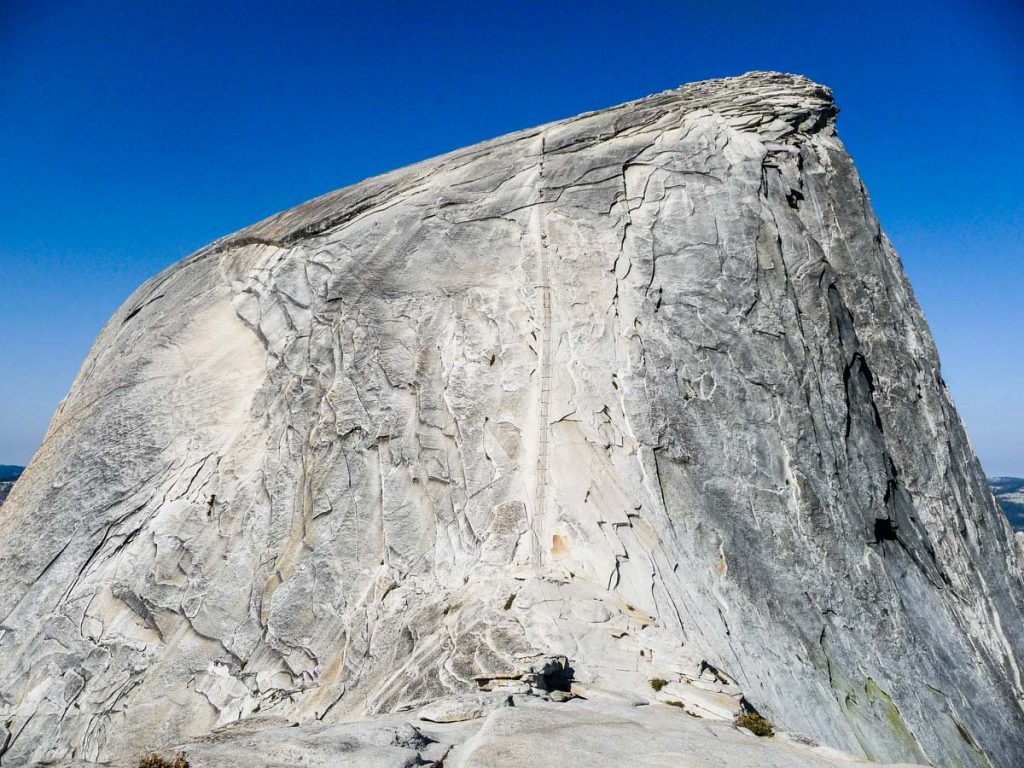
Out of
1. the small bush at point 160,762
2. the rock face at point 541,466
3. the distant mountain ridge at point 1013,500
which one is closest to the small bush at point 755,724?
the rock face at point 541,466

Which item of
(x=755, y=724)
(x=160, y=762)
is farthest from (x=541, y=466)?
(x=160, y=762)

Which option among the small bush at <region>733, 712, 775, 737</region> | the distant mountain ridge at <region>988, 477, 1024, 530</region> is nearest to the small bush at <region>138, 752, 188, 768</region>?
the small bush at <region>733, 712, 775, 737</region>

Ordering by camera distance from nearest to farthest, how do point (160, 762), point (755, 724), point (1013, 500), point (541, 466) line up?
point (160, 762)
point (755, 724)
point (541, 466)
point (1013, 500)

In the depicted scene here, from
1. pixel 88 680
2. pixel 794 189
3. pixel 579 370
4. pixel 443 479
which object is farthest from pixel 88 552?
pixel 794 189

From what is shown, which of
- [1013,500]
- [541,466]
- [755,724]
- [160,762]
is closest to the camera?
[160,762]

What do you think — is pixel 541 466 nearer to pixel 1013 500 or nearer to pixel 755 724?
pixel 755 724

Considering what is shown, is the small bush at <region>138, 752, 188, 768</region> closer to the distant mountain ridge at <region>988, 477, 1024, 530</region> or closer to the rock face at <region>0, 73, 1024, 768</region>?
the rock face at <region>0, 73, 1024, 768</region>

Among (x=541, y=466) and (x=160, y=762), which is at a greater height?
(x=541, y=466)
